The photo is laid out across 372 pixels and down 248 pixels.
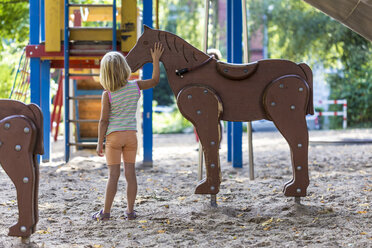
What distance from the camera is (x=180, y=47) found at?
4516 millimetres

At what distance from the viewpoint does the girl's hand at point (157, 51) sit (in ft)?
14.6

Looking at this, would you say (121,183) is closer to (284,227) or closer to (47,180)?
(47,180)

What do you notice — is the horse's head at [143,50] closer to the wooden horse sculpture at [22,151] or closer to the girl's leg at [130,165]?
the girl's leg at [130,165]

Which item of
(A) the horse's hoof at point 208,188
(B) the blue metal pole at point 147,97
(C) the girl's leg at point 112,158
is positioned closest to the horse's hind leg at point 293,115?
(A) the horse's hoof at point 208,188

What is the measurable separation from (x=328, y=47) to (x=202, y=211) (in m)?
16.2

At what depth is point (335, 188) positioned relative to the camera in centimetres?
545

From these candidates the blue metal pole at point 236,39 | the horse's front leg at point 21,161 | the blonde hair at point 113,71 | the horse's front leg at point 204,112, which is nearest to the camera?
the horse's front leg at point 21,161

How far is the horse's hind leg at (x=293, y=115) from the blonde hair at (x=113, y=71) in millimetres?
1240

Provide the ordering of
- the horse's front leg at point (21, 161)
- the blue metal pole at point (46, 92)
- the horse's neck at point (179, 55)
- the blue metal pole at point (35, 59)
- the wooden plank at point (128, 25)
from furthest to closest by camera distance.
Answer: the blue metal pole at point (46, 92) → the blue metal pole at point (35, 59) → the wooden plank at point (128, 25) → the horse's neck at point (179, 55) → the horse's front leg at point (21, 161)

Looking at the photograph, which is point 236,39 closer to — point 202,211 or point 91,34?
point 91,34

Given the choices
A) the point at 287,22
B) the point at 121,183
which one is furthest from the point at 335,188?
the point at 287,22

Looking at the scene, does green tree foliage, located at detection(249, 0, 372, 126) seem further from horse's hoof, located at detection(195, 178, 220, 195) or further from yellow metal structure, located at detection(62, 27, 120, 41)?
horse's hoof, located at detection(195, 178, 220, 195)

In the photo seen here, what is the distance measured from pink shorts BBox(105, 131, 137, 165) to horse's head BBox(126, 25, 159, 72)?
62cm

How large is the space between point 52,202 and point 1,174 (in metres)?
2.37
